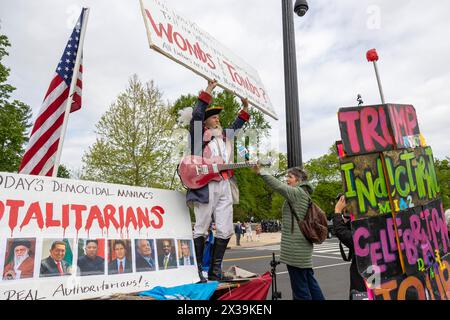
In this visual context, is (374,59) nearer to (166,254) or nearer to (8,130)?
(166,254)

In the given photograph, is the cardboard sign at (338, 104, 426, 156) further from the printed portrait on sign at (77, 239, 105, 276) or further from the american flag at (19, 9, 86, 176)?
the american flag at (19, 9, 86, 176)

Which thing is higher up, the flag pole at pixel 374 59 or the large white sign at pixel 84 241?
the flag pole at pixel 374 59

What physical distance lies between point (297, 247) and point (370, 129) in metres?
1.28

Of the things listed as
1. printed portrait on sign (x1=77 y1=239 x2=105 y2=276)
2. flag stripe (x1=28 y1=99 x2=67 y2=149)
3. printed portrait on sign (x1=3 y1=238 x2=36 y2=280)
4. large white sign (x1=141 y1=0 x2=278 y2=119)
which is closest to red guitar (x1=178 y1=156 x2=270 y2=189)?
large white sign (x1=141 y1=0 x2=278 y2=119)

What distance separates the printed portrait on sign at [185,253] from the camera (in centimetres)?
275

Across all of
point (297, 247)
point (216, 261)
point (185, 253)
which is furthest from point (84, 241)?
point (297, 247)

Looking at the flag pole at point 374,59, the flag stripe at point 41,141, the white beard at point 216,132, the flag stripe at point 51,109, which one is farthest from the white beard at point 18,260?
the flag pole at point 374,59

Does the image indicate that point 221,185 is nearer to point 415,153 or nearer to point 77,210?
point 77,210

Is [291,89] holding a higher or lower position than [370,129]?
higher

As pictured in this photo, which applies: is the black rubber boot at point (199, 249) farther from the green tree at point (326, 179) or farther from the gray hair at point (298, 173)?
the green tree at point (326, 179)

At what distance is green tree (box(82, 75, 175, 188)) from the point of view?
522 inches

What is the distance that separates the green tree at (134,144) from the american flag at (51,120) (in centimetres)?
976

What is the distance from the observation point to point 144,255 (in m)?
2.52

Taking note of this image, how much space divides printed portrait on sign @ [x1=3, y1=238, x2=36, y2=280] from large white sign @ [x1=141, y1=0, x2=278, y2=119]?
1640 mm
